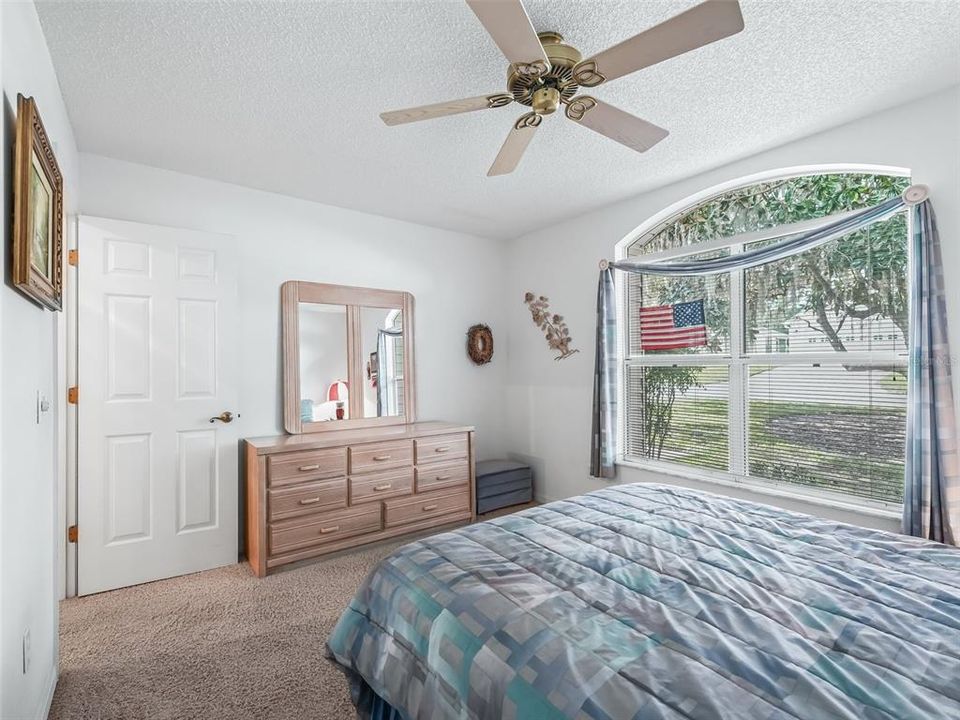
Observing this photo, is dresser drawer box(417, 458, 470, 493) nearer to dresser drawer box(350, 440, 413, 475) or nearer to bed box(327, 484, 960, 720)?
dresser drawer box(350, 440, 413, 475)

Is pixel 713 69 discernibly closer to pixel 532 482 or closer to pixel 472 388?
pixel 472 388

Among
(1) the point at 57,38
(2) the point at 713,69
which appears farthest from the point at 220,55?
(2) the point at 713,69

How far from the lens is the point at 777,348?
120 inches

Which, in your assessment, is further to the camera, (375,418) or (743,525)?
(375,418)

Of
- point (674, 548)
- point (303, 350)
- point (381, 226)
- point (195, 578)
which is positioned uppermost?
point (381, 226)

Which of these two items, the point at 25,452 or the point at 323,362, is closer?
the point at 25,452

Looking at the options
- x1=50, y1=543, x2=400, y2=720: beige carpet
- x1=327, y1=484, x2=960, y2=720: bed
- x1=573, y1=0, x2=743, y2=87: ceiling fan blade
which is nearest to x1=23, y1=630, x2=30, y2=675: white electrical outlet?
x1=50, y1=543, x2=400, y2=720: beige carpet

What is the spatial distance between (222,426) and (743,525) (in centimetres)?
298

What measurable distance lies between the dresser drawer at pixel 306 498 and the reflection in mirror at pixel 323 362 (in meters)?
0.63

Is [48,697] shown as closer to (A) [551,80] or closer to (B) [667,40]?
(A) [551,80]

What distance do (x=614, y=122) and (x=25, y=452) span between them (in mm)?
2333

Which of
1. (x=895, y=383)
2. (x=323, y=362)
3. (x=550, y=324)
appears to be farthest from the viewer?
(x=550, y=324)

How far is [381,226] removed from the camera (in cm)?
409

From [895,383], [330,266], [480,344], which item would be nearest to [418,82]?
[330,266]
